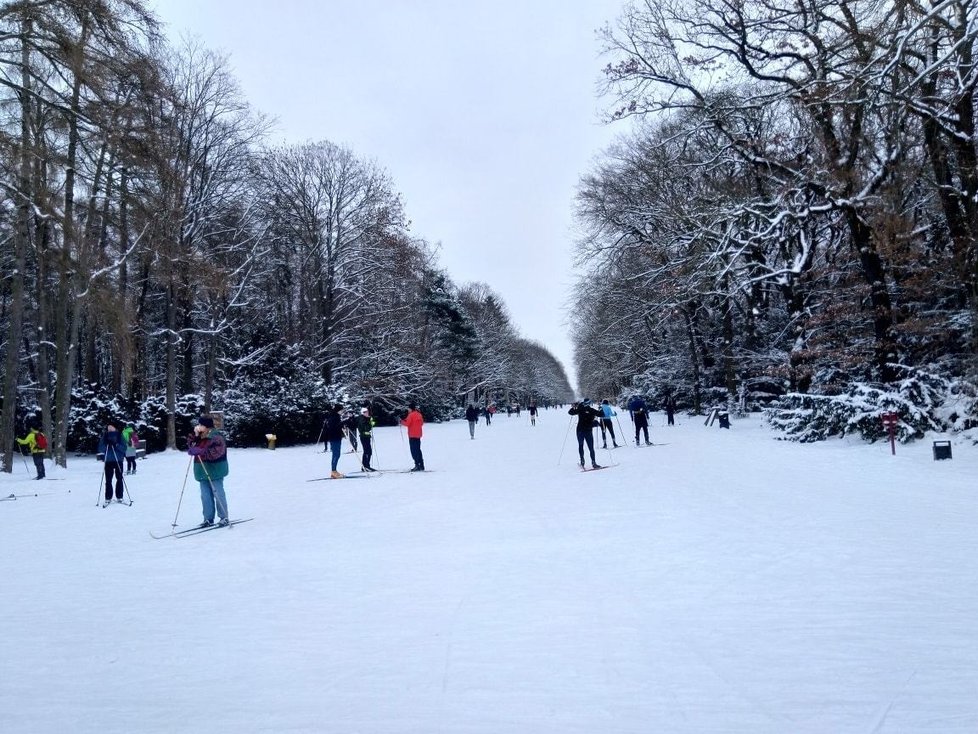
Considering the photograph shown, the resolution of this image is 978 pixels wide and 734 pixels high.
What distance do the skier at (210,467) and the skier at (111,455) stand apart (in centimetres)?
402

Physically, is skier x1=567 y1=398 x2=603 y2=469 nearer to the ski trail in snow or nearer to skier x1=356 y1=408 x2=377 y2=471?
skier x1=356 y1=408 x2=377 y2=471

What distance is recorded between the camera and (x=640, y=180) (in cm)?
3347

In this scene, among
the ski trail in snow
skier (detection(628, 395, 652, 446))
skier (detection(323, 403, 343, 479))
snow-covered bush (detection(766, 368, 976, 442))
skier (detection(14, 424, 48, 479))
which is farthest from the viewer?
skier (detection(628, 395, 652, 446))

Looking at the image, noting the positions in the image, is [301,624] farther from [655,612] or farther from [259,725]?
[655,612]

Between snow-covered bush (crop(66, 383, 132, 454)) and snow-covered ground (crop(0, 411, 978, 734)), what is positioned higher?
snow-covered bush (crop(66, 383, 132, 454))

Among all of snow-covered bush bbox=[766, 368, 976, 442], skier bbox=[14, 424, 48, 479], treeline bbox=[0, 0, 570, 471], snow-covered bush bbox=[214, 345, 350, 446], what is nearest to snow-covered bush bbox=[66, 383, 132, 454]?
treeline bbox=[0, 0, 570, 471]

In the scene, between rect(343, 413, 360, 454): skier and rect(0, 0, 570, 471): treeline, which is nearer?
rect(0, 0, 570, 471): treeline

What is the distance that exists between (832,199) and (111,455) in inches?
781

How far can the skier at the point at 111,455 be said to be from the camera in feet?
44.5

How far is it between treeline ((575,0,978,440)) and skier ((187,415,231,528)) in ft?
38.4

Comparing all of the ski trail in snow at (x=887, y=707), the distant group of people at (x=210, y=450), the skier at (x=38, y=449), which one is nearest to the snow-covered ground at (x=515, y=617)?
the ski trail in snow at (x=887, y=707)

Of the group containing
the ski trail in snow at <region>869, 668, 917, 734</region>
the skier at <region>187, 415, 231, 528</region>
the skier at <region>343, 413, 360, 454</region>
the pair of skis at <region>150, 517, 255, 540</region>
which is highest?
the skier at <region>343, 413, 360, 454</region>

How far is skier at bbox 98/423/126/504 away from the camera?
1357 centimetres

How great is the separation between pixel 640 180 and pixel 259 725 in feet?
108
